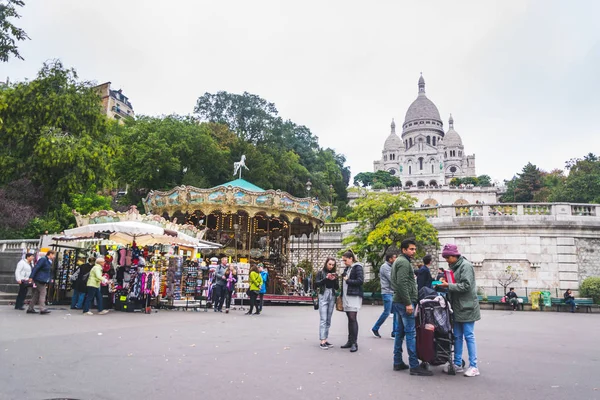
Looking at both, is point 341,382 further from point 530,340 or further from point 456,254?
point 530,340

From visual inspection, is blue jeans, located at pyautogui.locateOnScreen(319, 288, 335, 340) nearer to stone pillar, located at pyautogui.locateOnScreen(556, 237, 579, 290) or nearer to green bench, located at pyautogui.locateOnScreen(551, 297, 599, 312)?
green bench, located at pyautogui.locateOnScreen(551, 297, 599, 312)

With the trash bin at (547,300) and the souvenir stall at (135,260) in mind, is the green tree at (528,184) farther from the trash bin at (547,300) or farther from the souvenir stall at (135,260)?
the souvenir stall at (135,260)

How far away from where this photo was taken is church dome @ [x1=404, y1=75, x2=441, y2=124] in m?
131

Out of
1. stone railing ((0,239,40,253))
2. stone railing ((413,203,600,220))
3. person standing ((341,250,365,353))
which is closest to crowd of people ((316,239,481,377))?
person standing ((341,250,365,353))

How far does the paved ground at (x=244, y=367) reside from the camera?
4.94 metres

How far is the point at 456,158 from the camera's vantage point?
408 ft

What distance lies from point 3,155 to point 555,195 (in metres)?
57.8

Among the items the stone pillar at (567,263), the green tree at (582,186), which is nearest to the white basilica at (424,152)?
the green tree at (582,186)

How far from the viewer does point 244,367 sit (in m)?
6.08

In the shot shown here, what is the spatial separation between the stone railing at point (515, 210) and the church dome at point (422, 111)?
107m

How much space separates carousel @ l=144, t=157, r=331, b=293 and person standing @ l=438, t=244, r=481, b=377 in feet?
54.9

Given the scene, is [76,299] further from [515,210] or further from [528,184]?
[528,184]

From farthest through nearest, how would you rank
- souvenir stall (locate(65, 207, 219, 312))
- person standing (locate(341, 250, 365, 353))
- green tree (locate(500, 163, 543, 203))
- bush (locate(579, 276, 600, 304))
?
green tree (locate(500, 163, 543, 203)) < bush (locate(579, 276, 600, 304)) < souvenir stall (locate(65, 207, 219, 312)) < person standing (locate(341, 250, 365, 353))

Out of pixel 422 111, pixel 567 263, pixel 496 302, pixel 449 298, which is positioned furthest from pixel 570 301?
pixel 422 111
